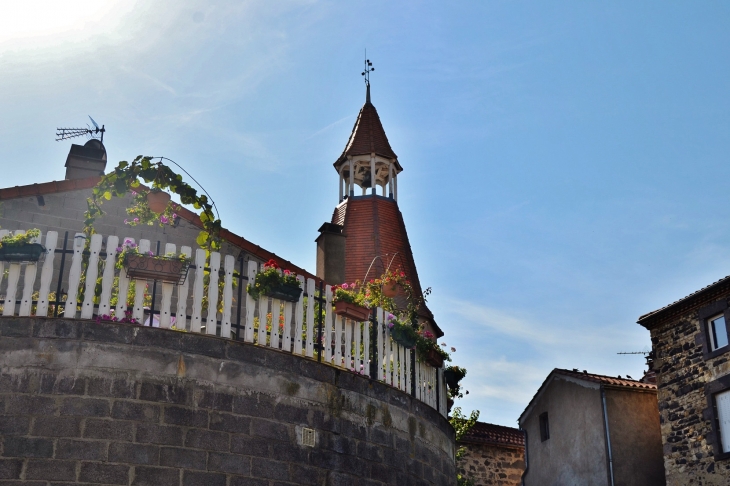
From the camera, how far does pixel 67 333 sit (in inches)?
335

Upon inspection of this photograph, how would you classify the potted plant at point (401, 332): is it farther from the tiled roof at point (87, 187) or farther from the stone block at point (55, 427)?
the stone block at point (55, 427)

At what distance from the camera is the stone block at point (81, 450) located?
802 cm

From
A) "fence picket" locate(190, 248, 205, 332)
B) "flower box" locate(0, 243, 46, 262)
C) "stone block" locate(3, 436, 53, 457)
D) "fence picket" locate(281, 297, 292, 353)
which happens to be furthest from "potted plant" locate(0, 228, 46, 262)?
"fence picket" locate(281, 297, 292, 353)

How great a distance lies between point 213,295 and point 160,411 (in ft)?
4.71

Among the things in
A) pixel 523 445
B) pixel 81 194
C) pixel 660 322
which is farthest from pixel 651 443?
pixel 81 194

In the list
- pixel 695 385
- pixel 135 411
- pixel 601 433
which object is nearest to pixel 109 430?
pixel 135 411

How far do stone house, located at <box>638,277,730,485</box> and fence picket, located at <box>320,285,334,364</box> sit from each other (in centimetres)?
1084

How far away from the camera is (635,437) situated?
67.2 ft

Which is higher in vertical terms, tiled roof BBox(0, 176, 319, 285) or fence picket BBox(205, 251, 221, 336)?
tiled roof BBox(0, 176, 319, 285)

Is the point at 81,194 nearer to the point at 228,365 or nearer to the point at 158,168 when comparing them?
the point at 158,168

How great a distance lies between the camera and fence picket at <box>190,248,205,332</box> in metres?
8.98

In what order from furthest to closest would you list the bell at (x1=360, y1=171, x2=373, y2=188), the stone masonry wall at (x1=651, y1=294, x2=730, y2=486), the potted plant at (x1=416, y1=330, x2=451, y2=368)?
the bell at (x1=360, y1=171, x2=373, y2=188), the stone masonry wall at (x1=651, y1=294, x2=730, y2=486), the potted plant at (x1=416, y1=330, x2=451, y2=368)

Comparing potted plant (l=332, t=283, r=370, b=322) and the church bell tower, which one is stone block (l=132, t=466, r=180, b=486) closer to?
potted plant (l=332, t=283, r=370, b=322)

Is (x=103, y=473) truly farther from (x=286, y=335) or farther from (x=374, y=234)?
(x=374, y=234)
